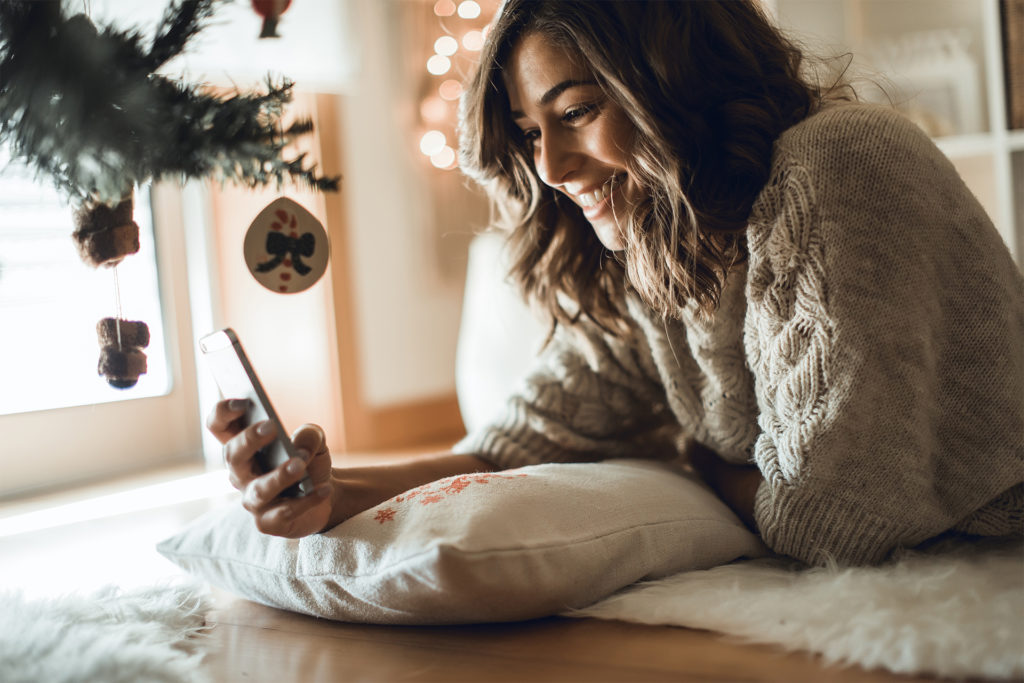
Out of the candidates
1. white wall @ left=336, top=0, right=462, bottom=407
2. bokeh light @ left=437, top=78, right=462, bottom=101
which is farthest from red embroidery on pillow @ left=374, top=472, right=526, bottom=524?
bokeh light @ left=437, top=78, right=462, bottom=101

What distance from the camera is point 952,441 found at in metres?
0.88

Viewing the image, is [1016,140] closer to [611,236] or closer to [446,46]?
[446,46]

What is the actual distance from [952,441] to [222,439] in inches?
27.6

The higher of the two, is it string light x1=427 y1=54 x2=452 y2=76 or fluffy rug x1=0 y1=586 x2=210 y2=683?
string light x1=427 y1=54 x2=452 y2=76

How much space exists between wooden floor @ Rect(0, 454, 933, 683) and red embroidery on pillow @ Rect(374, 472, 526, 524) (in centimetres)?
11

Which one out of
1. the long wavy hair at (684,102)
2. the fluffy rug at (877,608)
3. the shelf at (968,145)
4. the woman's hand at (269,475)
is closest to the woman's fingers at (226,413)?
the woman's hand at (269,475)

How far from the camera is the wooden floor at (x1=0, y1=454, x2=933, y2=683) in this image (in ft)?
2.23

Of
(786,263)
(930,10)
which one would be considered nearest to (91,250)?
(786,263)

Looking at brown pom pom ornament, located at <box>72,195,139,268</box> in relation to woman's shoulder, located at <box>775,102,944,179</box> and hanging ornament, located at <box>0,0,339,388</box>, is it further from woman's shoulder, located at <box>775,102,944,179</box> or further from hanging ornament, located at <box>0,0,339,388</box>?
woman's shoulder, located at <box>775,102,944,179</box>

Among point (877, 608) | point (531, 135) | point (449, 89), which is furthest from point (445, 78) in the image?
point (877, 608)

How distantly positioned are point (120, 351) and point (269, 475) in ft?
0.60

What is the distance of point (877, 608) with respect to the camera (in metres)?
0.72

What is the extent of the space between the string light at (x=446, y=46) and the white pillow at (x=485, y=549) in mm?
1864

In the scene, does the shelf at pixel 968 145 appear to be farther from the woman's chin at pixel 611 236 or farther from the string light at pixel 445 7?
the woman's chin at pixel 611 236
